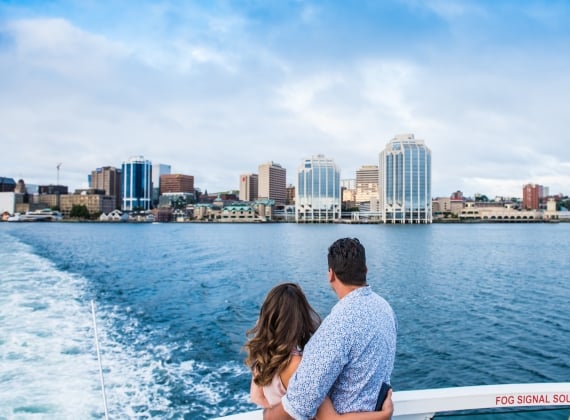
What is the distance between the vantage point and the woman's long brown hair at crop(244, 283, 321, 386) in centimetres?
209

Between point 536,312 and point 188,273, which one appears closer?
point 536,312

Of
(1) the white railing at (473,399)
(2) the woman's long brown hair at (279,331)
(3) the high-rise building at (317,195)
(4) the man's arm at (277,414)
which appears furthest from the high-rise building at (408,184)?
(4) the man's arm at (277,414)

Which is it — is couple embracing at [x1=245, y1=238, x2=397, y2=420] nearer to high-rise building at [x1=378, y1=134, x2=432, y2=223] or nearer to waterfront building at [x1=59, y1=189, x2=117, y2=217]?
high-rise building at [x1=378, y1=134, x2=432, y2=223]

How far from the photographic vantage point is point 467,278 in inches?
922

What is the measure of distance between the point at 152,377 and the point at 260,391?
22.9ft

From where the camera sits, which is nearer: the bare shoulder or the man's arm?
the man's arm

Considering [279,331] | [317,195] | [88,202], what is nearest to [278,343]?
[279,331]

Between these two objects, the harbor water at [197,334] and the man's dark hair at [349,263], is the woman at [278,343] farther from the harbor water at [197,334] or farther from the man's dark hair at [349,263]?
the harbor water at [197,334]

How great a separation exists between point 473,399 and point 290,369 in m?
1.22

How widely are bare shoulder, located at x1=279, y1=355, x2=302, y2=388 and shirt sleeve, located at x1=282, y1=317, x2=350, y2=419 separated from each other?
0.97 feet

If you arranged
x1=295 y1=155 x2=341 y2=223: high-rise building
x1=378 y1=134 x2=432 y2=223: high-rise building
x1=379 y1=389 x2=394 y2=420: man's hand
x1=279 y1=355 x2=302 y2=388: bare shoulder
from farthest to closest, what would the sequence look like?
x1=295 y1=155 x2=341 y2=223: high-rise building
x1=378 y1=134 x2=432 y2=223: high-rise building
x1=279 y1=355 x2=302 y2=388: bare shoulder
x1=379 y1=389 x2=394 y2=420: man's hand

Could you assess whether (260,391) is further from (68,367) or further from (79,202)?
(79,202)

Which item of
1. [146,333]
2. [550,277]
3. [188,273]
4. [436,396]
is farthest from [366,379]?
[550,277]

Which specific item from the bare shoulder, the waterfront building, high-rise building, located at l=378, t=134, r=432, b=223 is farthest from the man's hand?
the waterfront building
